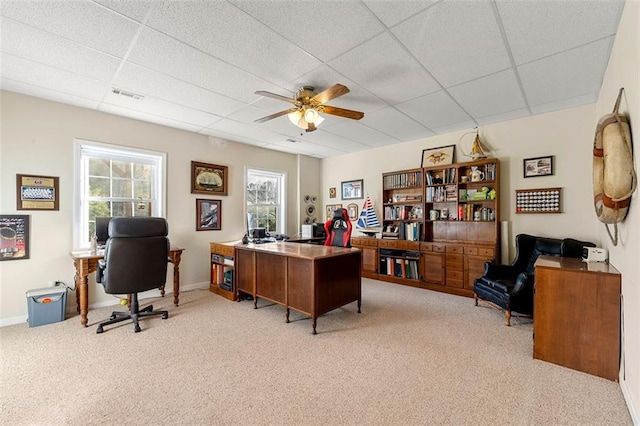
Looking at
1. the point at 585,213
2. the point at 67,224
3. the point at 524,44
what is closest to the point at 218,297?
the point at 67,224

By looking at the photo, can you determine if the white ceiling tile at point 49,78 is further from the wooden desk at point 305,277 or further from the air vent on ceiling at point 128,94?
the wooden desk at point 305,277

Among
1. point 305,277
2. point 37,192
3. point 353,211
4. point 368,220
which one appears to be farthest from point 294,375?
point 353,211

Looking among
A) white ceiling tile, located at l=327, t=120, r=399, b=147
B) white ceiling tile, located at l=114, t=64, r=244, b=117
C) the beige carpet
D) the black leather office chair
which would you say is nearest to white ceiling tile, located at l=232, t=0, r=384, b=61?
white ceiling tile, located at l=114, t=64, r=244, b=117

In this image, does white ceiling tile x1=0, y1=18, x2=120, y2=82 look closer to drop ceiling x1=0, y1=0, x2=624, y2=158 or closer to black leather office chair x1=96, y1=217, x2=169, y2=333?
drop ceiling x1=0, y1=0, x2=624, y2=158

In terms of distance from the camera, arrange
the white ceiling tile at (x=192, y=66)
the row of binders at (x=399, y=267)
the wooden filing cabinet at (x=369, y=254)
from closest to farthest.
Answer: the white ceiling tile at (x=192, y=66) → the row of binders at (x=399, y=267) → the wooden filing cabinet at (x=369, y=254)

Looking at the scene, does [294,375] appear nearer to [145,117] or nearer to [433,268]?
[433,268]

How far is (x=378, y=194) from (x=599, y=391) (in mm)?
4059

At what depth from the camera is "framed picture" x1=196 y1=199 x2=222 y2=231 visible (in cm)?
465

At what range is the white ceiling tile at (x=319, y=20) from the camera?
1.83 m

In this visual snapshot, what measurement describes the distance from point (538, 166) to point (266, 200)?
455cm

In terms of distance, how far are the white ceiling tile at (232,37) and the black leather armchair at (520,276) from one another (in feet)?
10.0

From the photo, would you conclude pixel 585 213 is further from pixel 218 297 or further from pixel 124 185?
pixel 124 185

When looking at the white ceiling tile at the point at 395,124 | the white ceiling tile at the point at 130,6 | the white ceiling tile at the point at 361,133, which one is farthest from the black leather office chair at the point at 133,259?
the white ceiling tile at the point at 395,124

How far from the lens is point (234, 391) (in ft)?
6.38
